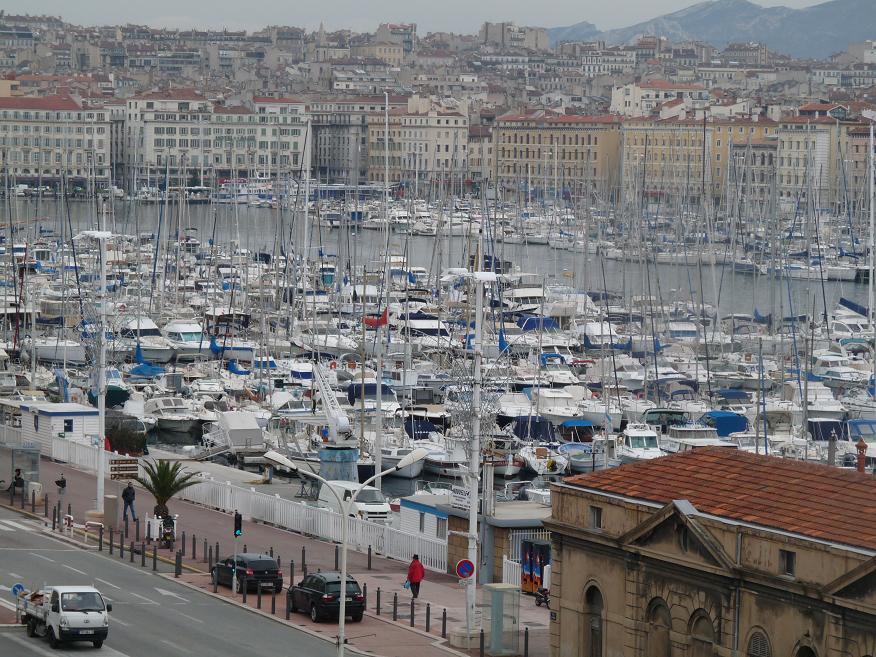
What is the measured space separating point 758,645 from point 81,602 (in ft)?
27.7

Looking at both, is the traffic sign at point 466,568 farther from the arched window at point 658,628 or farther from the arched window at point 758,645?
the arched window at point 758,645

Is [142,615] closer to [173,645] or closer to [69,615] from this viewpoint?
[173,645]

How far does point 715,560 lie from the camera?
2355 centimetres

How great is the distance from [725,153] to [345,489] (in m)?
145

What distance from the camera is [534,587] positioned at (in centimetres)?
2969

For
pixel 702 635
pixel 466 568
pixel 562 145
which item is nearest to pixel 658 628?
pixel 702 635

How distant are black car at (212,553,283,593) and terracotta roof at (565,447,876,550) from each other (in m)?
5.28

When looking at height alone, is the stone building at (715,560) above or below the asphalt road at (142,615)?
above

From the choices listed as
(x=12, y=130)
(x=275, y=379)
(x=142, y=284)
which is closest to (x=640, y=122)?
(x=12, y=130)

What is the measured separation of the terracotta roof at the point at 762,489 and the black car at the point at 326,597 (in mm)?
3449

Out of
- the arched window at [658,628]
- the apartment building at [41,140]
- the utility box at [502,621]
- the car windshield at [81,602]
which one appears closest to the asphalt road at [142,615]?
the car windshield at [81,602]

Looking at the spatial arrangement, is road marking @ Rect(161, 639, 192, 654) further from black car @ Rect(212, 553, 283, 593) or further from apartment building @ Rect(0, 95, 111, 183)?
apartment building @ Rect(0, 95, 111, 183)

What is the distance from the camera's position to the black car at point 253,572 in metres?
29.3

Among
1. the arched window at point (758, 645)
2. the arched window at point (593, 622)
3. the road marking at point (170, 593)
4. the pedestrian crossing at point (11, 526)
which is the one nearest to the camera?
the arched window at point (758, 645)
